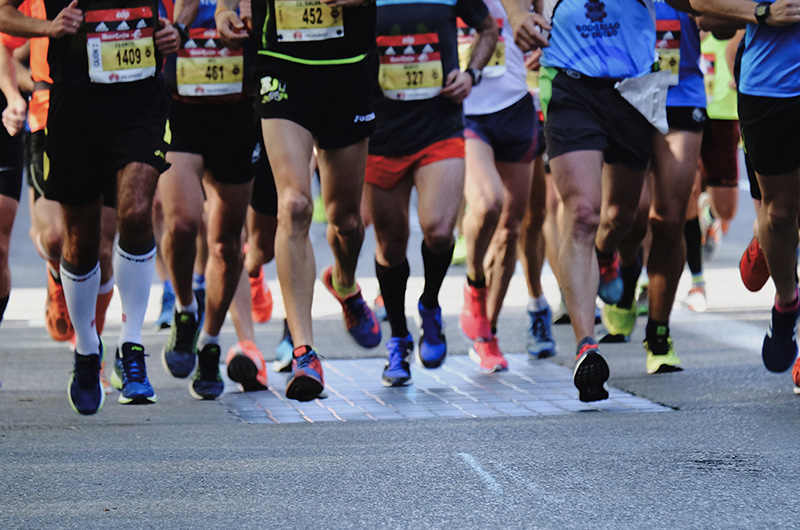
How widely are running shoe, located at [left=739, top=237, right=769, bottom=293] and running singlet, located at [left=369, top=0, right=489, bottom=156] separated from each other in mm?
1466

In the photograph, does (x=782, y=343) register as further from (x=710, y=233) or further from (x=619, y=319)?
(x=710, y=233)

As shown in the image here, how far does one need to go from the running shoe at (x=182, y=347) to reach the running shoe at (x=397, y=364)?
0.88 metres

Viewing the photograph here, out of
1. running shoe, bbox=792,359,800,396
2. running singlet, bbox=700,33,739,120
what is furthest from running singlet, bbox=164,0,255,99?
running singlet, bbox=700,33,739,120

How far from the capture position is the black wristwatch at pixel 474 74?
696 cm

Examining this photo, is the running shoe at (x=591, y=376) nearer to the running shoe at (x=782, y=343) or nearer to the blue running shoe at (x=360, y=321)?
the running shoe at (x=782, y=343)

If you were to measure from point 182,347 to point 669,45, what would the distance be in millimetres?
2689

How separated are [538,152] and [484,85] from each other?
0.62 meters

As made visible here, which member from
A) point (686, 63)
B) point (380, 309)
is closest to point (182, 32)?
point (686, 63)

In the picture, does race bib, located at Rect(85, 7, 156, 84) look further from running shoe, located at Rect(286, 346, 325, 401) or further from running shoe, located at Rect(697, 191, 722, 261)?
running shoe, located at Rect(697, 191, 722, 261)

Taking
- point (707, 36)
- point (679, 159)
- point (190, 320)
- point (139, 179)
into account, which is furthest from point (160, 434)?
point (707, 36)

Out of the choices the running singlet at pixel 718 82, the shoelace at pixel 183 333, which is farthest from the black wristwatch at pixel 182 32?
the running singlet at pixel 718 82

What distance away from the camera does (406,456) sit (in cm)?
485

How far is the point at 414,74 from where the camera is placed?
6.80 m

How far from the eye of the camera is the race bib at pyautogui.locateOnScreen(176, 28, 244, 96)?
6543 mm
